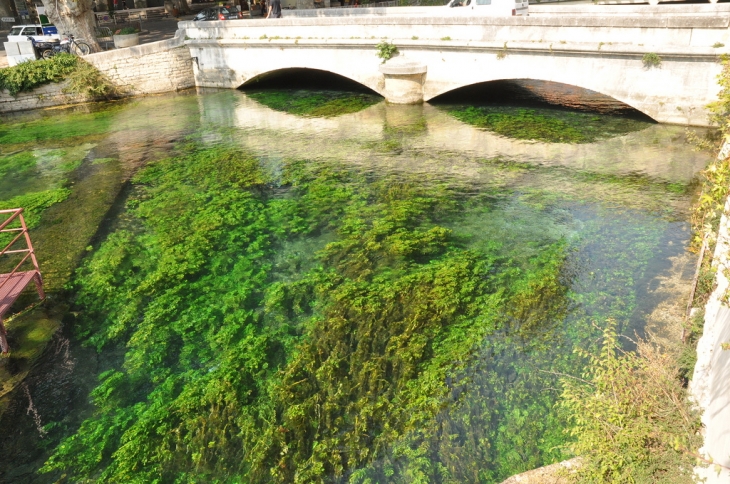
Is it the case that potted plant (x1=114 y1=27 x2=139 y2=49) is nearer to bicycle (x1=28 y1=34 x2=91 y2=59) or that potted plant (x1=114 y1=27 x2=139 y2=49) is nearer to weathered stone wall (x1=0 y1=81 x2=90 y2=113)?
bicycle (x1=28 y1=34 x2=91 y2=59)

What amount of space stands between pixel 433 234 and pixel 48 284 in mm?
6121

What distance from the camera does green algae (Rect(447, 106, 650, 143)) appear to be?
14930 millimetres

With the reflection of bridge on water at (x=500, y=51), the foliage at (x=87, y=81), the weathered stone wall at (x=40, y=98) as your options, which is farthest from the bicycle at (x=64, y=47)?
the reflection of bridge on water at (x=500, y=51)

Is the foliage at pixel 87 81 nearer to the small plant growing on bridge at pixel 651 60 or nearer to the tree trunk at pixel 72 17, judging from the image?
the tree trunk at pixel 72 17

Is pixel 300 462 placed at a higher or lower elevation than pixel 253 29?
lower

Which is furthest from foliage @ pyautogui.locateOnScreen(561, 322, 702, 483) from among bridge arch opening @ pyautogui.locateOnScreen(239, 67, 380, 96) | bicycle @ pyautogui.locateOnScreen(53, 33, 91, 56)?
bicycle @ pyautogui.locateOnScreen(53, 33, 91, 56)

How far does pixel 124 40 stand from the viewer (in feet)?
75.4

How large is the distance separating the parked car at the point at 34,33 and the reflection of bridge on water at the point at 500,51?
5.86 meters

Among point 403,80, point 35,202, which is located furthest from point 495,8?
point 35,202

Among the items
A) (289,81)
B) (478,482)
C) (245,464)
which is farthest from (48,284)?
(289,81)

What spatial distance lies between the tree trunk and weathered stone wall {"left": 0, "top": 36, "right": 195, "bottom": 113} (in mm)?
1679

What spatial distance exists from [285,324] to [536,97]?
45.9ft

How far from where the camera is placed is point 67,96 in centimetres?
2127

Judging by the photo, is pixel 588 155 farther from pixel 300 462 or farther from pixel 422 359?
pixel 300 462
